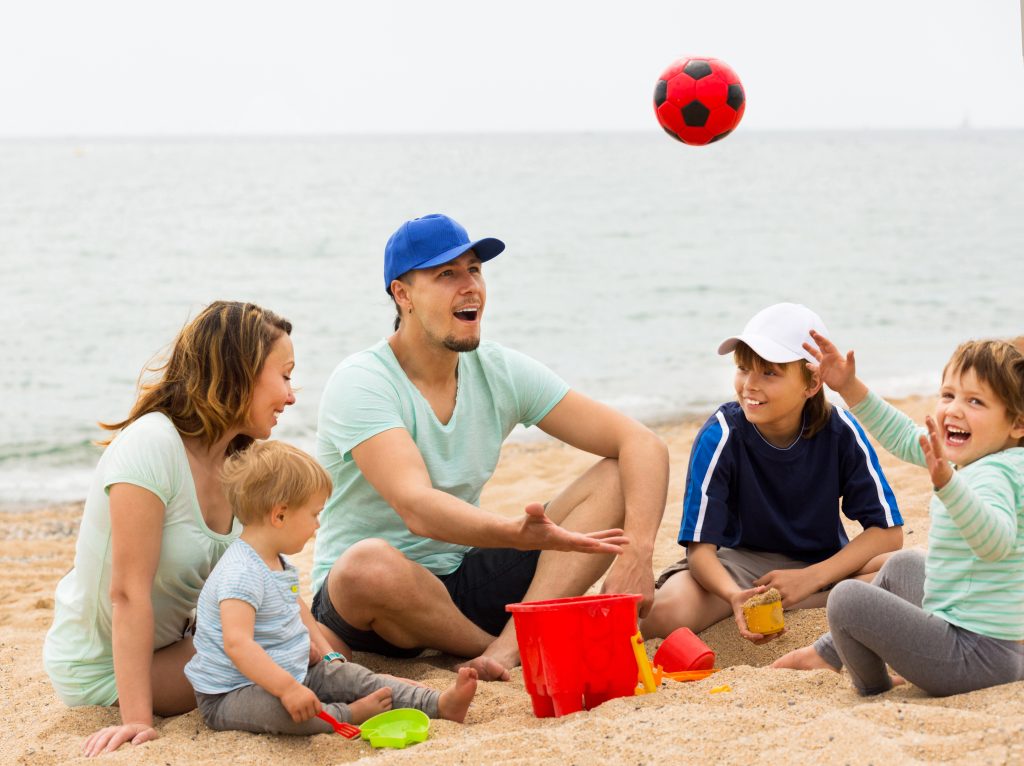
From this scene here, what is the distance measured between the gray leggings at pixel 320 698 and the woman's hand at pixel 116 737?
0.17 metres

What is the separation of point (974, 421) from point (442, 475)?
5.61 ft

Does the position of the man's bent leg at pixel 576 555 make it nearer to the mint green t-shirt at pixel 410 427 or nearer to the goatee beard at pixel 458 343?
the mint green t-shirt at pixel 410 427

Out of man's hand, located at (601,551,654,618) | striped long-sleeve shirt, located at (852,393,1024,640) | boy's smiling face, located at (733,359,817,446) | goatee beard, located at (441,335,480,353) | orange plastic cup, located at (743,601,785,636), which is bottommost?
orange plastic cup, located at (743,601,785,636)

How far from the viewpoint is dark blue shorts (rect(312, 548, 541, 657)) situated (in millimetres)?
3836

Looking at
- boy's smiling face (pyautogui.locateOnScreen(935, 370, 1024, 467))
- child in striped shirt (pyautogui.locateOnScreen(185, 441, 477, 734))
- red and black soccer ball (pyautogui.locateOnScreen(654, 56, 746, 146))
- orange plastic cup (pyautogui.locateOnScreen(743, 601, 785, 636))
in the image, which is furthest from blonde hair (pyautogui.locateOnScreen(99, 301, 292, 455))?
red and black soccer ball (pyautogui.locateOnScreen(654, 56, 746, 146))

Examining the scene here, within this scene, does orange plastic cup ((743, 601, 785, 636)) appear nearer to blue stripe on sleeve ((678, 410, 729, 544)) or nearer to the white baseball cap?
blue stripe on sleeve ((678, 410, 729, 544))

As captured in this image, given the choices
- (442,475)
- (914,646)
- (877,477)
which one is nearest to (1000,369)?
(914,646)

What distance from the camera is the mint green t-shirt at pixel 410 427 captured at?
3680mm

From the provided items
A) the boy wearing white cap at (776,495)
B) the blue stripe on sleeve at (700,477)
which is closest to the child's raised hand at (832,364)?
the boy wearing white cap at (776,495)

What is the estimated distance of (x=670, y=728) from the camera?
8.80 feet

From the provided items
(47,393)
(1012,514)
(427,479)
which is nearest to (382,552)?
(427,479)

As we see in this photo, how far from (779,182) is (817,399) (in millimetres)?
39939

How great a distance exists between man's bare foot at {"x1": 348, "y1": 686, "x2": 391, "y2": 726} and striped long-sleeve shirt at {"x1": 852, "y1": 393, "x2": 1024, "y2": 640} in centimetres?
151

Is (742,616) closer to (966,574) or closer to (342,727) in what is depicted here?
(966,574)
